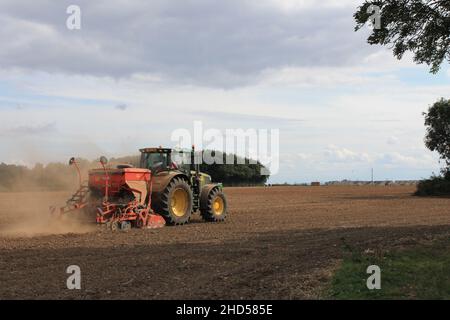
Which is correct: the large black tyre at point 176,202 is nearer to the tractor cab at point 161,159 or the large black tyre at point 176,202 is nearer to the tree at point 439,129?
the tractor cab at point 161,159

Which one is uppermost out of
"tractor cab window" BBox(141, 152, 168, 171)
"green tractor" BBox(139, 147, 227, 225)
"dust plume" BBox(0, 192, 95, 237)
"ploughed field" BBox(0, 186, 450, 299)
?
"tractor cab window" BBox(141, 152, 168, 171)

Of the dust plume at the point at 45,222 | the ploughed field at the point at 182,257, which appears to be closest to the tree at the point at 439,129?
the ploughed field at the point at 182,257

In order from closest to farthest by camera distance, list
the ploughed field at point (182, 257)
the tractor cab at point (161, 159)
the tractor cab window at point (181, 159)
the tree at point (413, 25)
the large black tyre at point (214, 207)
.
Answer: the ploughed field at point (182, 257), the tree at point (413, 25), the tractor cab at point (161, 159), the tractor cab window at point (181, 159), the large black tyre at point (214, 207)

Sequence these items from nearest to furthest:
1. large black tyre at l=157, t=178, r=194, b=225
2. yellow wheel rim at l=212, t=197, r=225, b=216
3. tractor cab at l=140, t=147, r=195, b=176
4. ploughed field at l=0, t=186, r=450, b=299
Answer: ploughed field at l=0, t=186, r=450, b=299 < large black tyre at l=157, t=178, r=194, b=225 < tractor cab at l=140, t=147, r=195, b=176 < yellow wheel rim at l=212, t=197, r=225, b=216

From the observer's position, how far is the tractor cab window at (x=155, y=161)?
18.4 m

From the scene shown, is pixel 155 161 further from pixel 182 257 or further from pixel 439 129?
pixel 439 129

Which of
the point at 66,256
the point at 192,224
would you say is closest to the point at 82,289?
the point at 66,256

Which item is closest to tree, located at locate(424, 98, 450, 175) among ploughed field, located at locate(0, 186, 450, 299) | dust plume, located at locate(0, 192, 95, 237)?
ploughed field, located at locate(0, 186, 450, 299)

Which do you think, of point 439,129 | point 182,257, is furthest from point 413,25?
point 439,129

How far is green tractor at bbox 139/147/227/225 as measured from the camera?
1741 centimetres

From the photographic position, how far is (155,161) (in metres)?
18.5

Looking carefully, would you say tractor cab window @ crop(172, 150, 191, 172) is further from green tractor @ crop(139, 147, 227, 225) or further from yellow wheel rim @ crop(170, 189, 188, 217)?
yellow wheel rim @ crop(170, 189, 188, 217)

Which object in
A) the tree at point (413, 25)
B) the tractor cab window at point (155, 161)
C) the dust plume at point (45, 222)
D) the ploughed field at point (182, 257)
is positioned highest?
the tree at point (413, 25)
